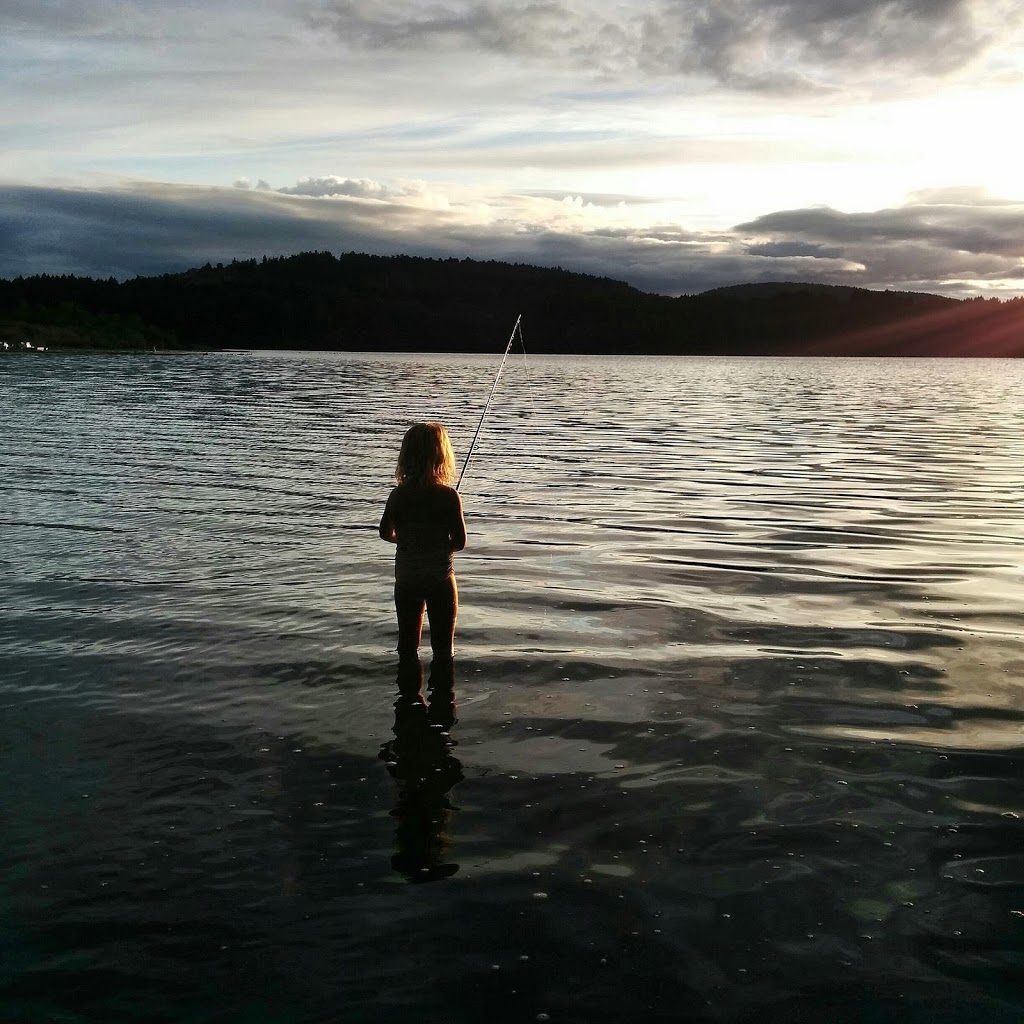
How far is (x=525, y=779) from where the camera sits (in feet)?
20.9

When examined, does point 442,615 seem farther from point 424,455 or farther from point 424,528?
point 424,455

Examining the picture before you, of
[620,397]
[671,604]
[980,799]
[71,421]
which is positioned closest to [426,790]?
[980,799]

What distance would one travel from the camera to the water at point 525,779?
443 centimetres

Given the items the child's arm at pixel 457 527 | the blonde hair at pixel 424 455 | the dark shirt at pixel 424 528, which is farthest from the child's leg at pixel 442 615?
the blonde hair at pixel 424 455

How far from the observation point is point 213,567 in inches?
489

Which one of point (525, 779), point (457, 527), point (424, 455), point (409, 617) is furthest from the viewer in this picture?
point (409, 617)

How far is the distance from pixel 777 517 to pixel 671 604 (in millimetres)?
6217

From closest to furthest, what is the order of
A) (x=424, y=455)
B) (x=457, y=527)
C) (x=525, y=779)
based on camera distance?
(x=525, y=779)
(x=424, y=455)
(x=457, y=527)

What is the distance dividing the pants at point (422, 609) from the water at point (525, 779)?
0.42 m

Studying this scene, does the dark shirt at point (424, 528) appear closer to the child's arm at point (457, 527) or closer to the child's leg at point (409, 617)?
the child's arm at point (457, 527)

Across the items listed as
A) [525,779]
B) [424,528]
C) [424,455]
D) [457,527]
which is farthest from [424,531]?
[525,779]

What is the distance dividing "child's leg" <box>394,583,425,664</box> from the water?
1.34 feet

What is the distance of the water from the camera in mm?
4426

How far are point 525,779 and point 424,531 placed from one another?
2.26 m
